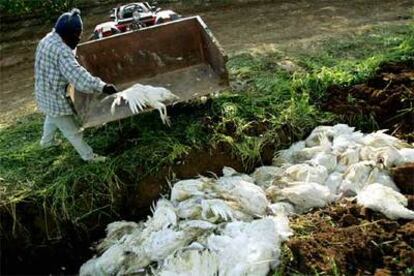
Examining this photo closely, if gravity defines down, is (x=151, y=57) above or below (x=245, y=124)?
above

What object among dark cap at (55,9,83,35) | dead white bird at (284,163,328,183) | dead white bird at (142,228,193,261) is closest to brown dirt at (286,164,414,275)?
dead white bird at (284,163,328,183)

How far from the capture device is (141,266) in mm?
4652

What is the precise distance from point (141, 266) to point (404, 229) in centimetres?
202

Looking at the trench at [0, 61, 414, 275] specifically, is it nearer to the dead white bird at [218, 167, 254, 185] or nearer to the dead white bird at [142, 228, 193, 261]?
the dead white bird at [218, 167, 254, 185]

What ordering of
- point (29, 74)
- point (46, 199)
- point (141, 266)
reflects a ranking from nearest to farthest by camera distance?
1. point (141, 266)
2. point (46, 199)
3. point (29, 74)

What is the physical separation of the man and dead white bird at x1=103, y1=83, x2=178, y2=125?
0.18 m

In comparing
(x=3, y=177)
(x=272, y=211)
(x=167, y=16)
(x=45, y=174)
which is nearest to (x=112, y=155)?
(x=45, y=174)

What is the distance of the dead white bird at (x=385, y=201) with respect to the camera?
4.27 m

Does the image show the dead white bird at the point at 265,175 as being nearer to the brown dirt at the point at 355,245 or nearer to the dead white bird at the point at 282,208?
the dead white bird at the point at 282,208

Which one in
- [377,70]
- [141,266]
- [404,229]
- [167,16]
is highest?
[167,16]

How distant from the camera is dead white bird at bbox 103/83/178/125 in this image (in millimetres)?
5051

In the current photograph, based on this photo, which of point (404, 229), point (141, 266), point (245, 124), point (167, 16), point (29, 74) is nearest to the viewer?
point (404, 229)

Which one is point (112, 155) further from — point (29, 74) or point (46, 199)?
point (29, 74)

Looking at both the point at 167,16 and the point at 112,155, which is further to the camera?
the point at 167,16
